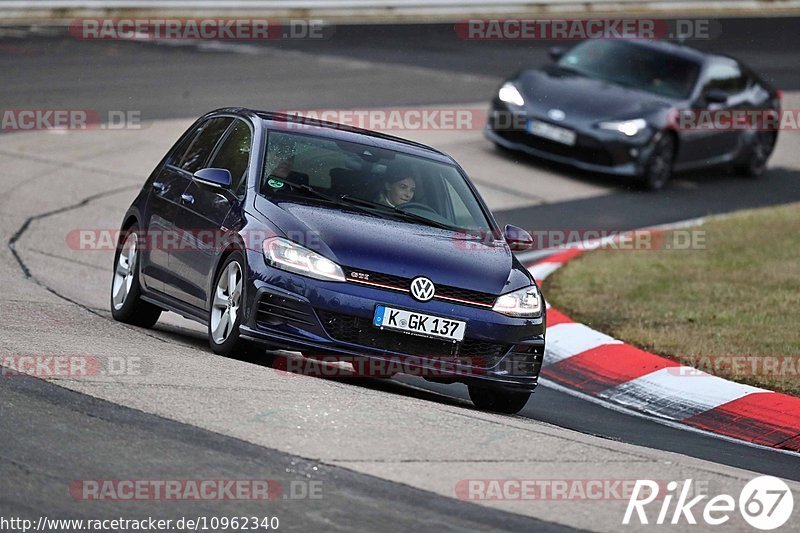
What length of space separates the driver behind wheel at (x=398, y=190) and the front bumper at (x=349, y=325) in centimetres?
109

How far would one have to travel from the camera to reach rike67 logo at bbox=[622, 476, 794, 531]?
6168 millimetres

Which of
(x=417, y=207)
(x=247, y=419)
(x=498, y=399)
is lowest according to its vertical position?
(x=498, y=399)

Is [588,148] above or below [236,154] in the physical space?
below

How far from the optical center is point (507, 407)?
8867 mm

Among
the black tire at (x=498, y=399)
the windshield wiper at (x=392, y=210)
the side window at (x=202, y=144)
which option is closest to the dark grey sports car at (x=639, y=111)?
the side window at (x=202, y=144)

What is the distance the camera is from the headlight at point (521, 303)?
841 centimetres

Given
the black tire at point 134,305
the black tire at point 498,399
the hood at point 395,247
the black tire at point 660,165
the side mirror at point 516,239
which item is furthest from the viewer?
the black tire at point 660,165

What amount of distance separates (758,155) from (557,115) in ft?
12.7

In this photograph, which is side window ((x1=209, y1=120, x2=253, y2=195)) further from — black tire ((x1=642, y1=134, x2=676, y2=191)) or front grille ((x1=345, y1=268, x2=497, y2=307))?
black tire ((x1=642, y1=134, x2=676, y2=191))

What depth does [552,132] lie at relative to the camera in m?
18.2

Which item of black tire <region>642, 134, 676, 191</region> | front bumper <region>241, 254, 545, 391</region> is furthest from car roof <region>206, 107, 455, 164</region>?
black tire <region>642, 134, 676, 191</region>

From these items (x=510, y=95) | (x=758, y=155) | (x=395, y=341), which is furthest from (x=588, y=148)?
(x=395, y=341)

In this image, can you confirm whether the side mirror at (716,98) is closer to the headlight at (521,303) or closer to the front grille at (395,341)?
the headlight at (521,303)

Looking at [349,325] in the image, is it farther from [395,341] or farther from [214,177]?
[214,177]
